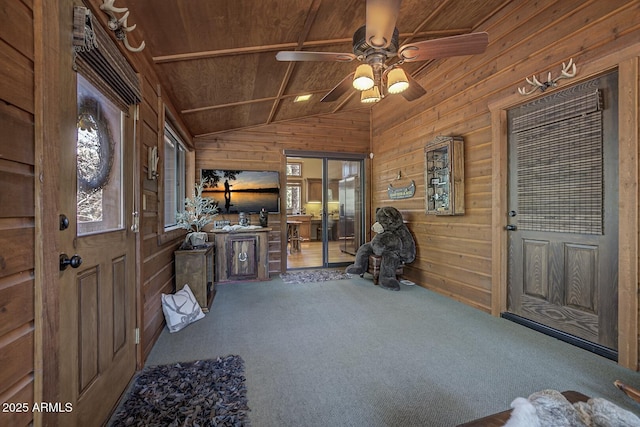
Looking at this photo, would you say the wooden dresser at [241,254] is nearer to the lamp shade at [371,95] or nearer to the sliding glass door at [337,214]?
the sliding glass door at [337,214]

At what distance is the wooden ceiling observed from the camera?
2.01m

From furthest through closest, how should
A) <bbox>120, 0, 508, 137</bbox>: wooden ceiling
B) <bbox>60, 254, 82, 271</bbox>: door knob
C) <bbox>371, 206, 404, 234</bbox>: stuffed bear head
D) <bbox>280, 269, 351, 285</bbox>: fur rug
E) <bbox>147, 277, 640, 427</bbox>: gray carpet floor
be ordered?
<bbox>280, 269, 351, 285</bbox>: fur rug, <bbox>371, 206, 404, 234</bbox>: stuffed bear head, <bbox>120, 0, 508, 137</bbox>: wooden ceiling, <bbox>147, 277, 640, 427</bbox>: gray carpet floor, <bbox>60, 254, 82, 271</bbox>: door knob

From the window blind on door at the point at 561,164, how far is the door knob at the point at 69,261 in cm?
344

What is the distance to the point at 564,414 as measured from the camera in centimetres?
84

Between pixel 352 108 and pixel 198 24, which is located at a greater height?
pixel 352 108

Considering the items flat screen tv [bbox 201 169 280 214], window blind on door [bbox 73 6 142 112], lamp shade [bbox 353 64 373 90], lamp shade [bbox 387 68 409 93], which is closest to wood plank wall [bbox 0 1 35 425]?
window blind on door [bbox 73 6 142 112]

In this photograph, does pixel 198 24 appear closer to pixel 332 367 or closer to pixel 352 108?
pixel 332 367

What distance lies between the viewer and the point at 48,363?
1078 millimetres

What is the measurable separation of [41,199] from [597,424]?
6.46 ft

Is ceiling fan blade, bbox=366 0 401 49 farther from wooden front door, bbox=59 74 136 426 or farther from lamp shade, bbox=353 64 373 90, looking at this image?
wooden front door, bbox=59 74 136 426

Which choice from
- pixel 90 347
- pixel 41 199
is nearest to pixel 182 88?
pixel 41 199

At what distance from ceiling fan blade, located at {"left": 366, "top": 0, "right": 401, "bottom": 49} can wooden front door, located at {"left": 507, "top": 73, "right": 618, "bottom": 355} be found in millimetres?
1811

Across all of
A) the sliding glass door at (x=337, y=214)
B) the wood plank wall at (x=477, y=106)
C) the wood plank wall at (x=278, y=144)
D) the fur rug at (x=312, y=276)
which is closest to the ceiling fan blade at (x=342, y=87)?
the wood plank wall at (x=477, y=106)

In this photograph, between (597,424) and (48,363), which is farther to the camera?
(48,363)
